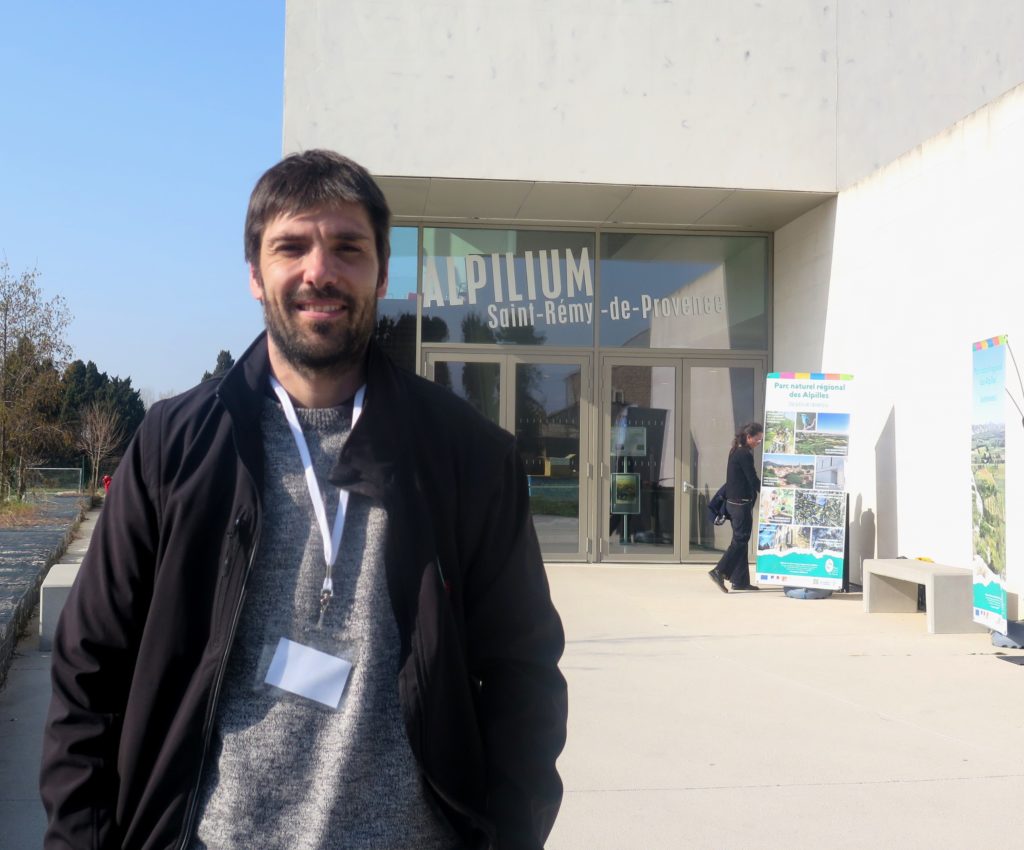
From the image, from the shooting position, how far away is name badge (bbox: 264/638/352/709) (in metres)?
1.62

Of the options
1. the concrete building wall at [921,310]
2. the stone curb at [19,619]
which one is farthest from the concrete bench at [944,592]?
the stone curb at [19,619]

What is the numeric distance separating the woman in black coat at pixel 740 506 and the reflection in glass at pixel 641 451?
68.3 inches

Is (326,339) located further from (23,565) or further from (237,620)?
(23,565)

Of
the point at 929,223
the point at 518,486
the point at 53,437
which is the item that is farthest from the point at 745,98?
the point at 53,437

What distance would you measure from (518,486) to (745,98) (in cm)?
1028

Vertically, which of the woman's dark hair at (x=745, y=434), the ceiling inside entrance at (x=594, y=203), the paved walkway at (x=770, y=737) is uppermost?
the ceiling inside entrance at (x=594, y=203)


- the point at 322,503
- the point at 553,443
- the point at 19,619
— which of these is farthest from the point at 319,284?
the point at 553,443

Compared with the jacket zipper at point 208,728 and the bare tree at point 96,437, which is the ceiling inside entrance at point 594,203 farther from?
→ the bare tree at point 96,437

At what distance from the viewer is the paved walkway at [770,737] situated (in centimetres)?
404

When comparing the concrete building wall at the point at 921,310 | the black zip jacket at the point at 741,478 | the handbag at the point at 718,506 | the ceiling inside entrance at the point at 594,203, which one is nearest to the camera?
the concrete building wall at the point at 921,310

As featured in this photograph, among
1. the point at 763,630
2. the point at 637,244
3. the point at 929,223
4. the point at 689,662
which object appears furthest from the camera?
the point at 637,244

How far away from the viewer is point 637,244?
42.4ft

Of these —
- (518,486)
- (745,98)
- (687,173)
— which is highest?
(745,98)

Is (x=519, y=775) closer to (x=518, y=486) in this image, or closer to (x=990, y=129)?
(x=518, y=486)
